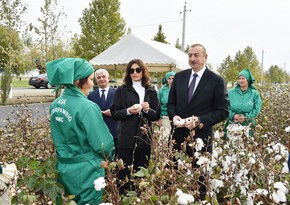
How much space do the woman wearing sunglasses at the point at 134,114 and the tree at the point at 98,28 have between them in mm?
21317

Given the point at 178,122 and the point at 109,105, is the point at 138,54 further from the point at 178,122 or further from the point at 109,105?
the point at 178,122

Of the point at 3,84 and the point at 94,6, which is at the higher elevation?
the point at 94,6

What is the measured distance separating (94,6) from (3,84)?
35.6 feet

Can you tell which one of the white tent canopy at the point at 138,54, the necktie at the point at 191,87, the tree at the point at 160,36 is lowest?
the necktie at the point at 191,87

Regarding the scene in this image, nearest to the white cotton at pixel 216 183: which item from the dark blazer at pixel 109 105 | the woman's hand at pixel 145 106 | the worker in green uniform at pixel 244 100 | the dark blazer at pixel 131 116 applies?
the dark blazer at pixel 131 116

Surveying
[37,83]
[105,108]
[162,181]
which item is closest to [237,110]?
[105,108]

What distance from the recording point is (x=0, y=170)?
9.03 ft

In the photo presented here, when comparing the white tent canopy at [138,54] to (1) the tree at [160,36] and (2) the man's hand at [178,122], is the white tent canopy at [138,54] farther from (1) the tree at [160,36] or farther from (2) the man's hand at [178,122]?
(1) the tree at [160,36]

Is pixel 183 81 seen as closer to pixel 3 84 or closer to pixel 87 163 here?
pixel 87 163

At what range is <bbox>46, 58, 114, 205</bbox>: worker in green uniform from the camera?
8.13ft

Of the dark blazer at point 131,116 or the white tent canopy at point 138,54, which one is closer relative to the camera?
the dark blazer at point 131,116

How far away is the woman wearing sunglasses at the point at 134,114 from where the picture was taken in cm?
383

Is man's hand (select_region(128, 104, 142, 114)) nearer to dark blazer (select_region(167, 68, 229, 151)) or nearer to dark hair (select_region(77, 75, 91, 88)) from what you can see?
dark blazer (select_region(167, 68, 229, 151))

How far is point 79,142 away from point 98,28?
78.6ft
